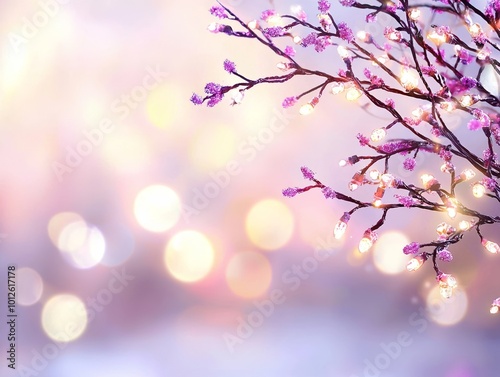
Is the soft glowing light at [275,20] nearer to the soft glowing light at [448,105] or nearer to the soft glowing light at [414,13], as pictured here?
the soft glowing light at [414,13]

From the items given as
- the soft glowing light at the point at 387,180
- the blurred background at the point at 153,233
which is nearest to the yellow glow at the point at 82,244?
the blurred background at the point at 153,233

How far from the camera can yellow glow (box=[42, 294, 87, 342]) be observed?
7.54ft

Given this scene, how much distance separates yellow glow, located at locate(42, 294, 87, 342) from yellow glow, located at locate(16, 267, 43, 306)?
0.06 meters

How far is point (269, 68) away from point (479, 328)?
1.36 m

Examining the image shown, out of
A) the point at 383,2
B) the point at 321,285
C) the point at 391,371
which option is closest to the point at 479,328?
the point at 391,371

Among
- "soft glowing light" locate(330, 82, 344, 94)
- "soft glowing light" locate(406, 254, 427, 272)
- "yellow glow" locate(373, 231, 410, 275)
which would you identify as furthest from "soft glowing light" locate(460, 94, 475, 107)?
"yellow glow" locate(373, 231, 410, 275)

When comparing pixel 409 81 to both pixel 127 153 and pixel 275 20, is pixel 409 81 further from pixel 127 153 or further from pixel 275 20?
pixel 127 153

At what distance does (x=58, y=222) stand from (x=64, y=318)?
0.39 m

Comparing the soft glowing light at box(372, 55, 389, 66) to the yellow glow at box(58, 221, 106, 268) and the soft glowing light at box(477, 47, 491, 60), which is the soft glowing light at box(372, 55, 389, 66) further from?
the yellow glow at box(58, 221, 106, 268)

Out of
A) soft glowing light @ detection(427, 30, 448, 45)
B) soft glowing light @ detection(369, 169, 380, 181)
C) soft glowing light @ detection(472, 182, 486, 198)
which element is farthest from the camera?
soft glowing light @ detection(369, 169, 380, 181)

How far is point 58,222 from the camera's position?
2.35 m

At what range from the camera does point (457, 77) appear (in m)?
1.31

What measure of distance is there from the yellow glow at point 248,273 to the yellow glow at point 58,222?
2.17ft

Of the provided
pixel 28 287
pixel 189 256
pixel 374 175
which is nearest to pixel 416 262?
pixel 374 175
